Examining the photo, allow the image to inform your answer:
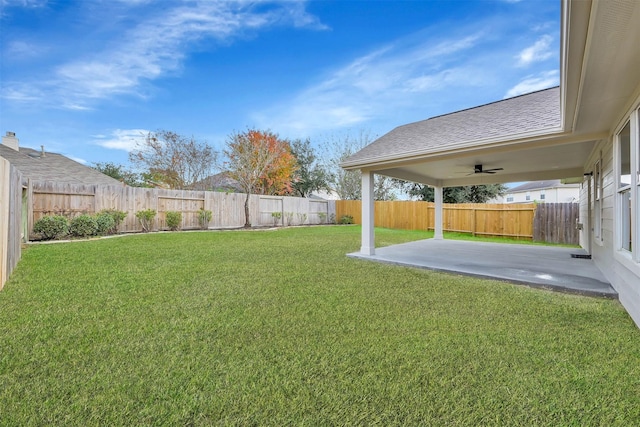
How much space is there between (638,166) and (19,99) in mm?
17092

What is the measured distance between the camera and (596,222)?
5664 millimetres

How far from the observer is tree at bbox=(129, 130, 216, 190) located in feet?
53.3

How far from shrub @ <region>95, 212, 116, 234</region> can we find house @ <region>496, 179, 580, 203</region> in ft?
90.5

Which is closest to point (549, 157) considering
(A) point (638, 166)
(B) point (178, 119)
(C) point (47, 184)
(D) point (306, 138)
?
(A) point (638, 166)

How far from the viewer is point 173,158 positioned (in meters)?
16.8

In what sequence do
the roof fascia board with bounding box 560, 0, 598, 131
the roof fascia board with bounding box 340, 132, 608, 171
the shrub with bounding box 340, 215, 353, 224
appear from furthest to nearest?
the shrub with bounding box 340, 215, 353, 224 < the roof fascia board with bounding box 340, 132, 608, 171 < the roof fascia board with bounding box 560, 0, 598, 131

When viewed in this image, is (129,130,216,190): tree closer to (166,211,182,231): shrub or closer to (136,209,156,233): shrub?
(166,211,182,231): shrub

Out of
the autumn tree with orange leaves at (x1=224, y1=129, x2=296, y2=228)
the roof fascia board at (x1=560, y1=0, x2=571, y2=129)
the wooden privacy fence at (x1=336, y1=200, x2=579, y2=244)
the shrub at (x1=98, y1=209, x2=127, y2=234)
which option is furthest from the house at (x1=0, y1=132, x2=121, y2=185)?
the roof fascia board at (x1=560, y1=0, x2=571, y2=129)

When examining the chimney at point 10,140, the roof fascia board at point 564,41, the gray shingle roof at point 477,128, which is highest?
the chimney at point 10,140

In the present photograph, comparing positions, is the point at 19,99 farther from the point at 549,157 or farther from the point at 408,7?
the point at 549,157

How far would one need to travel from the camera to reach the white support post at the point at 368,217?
679 cm

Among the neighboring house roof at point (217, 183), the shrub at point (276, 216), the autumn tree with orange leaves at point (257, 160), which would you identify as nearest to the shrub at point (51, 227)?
the autumn tree with orange leaves at point (257, 160)

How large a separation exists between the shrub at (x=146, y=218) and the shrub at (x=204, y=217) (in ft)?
6.40

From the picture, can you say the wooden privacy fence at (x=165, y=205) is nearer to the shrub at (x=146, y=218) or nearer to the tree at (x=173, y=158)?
the shrub at (x=146, y=218)
